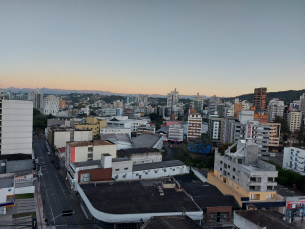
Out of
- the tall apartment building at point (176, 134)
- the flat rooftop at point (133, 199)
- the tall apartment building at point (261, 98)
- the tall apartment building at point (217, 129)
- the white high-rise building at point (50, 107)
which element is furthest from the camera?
the white high-rise building at point (50, 107)

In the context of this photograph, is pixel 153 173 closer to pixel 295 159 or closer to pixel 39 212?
pixel 39 212

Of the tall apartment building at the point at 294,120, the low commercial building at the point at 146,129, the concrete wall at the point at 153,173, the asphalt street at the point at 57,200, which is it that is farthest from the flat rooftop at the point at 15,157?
the tall apartment building at the point at 294,120

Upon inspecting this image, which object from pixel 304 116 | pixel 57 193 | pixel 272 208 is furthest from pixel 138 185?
pixel 304 116

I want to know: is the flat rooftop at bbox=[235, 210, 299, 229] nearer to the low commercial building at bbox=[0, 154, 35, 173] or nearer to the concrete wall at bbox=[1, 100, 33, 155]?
the low commercial building at bbox=[0, 154, 35, 173]

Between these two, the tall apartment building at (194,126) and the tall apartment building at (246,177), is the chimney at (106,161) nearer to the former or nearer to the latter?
the tall apartment building at (246,177)

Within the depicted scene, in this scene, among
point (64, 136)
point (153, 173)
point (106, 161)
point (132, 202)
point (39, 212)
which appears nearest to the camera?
point (132, 202)

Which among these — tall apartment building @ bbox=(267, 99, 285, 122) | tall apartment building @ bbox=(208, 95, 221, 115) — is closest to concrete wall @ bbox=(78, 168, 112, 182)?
tall apartment building @ bbox=(208, 95, 221, 115)

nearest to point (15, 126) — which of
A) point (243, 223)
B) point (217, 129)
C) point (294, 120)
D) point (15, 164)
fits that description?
point (15, 164)
